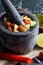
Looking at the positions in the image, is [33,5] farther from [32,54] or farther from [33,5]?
[32,54]

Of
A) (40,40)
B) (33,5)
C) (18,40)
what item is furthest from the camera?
(33,5)

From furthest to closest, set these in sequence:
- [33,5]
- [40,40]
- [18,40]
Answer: [33,5] < [40,40] < [18,40]

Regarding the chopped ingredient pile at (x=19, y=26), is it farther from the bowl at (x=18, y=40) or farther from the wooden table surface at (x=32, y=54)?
the wooden table surface at (x=32, y=54)

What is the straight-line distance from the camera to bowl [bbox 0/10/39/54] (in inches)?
40.8

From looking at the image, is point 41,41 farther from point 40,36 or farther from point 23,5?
point 23,5

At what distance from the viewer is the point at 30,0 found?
159cm

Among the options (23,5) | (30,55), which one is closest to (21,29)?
(30,55)

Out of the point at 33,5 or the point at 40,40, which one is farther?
the point at 33,5

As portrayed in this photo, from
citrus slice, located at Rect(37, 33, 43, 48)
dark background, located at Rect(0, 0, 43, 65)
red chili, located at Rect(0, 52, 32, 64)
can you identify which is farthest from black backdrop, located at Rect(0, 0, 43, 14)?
red chili, located at Rect(0, 52, 32, 64)

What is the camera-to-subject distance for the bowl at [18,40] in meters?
1.04

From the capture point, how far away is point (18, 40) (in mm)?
1044

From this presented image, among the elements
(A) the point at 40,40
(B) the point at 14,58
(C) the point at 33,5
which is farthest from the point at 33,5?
(B) the point at 14,58

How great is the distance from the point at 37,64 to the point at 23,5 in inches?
22.2

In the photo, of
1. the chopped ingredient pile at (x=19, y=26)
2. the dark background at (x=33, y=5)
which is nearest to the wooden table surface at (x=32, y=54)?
the chopped ingredient pile at (x=19, y=26)
